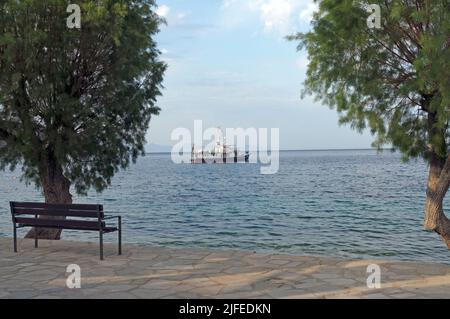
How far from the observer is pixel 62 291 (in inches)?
250

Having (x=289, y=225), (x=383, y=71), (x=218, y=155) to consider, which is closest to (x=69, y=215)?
(x=383, y=71)

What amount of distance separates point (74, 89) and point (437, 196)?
8.75 m

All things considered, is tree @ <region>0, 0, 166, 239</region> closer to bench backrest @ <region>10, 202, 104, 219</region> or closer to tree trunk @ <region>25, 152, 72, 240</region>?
tree trunk @ <region>25, 152, 72, 240</region>

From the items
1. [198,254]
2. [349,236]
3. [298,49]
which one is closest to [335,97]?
[298,49]

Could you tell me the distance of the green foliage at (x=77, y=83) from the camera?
33.4ft

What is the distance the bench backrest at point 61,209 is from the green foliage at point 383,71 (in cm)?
510

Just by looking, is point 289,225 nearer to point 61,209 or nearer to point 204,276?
point 61,209

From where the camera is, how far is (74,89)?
1123 cm

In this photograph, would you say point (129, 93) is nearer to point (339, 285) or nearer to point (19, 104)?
point (19, 104)

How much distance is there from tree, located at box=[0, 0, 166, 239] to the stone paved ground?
3.16 m

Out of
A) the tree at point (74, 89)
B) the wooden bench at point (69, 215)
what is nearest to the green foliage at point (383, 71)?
the tree at point (74, 89)

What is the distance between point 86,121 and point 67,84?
104 cm

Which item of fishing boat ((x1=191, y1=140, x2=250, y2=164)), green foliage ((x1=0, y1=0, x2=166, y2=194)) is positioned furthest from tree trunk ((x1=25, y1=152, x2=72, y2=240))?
fishing boat ((x1=191, y1=140, x2=250, y2=164))

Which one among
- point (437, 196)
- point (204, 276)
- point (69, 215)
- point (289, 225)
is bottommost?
point (289, 225)
